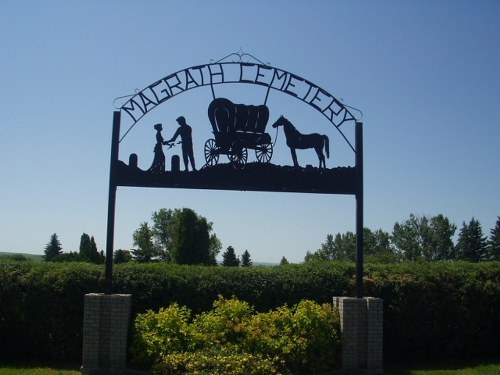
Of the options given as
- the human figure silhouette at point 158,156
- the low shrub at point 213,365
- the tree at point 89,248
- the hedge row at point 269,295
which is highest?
the human figure silhouette at point 158,156

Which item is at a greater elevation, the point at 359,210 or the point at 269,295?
the point at 359,210

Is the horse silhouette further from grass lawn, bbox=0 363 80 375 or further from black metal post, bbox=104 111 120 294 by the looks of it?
grass lawn, bbox=0 363 80 375

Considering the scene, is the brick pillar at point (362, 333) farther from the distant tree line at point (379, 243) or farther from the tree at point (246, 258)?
the tree at point (246, 258)

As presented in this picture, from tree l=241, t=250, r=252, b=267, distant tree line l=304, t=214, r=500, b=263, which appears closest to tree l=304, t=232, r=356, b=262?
distant tree line l=304, t=214, r=500, b=263

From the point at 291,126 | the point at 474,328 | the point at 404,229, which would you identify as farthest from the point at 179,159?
the point at 404,229

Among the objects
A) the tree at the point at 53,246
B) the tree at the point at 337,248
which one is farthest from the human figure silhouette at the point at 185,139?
the tree at the point at 337,248

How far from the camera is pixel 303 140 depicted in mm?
10445

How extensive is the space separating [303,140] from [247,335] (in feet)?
12.2

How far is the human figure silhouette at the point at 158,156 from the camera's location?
9820mm

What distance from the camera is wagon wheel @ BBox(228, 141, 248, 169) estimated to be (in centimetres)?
1005

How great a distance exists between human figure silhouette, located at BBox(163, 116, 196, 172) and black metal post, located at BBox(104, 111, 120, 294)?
2.93ft

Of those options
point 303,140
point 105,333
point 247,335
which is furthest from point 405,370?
point 105,333

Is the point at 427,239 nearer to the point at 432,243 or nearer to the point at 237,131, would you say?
the point at 432,243

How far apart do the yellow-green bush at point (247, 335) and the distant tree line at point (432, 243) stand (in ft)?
99.8
